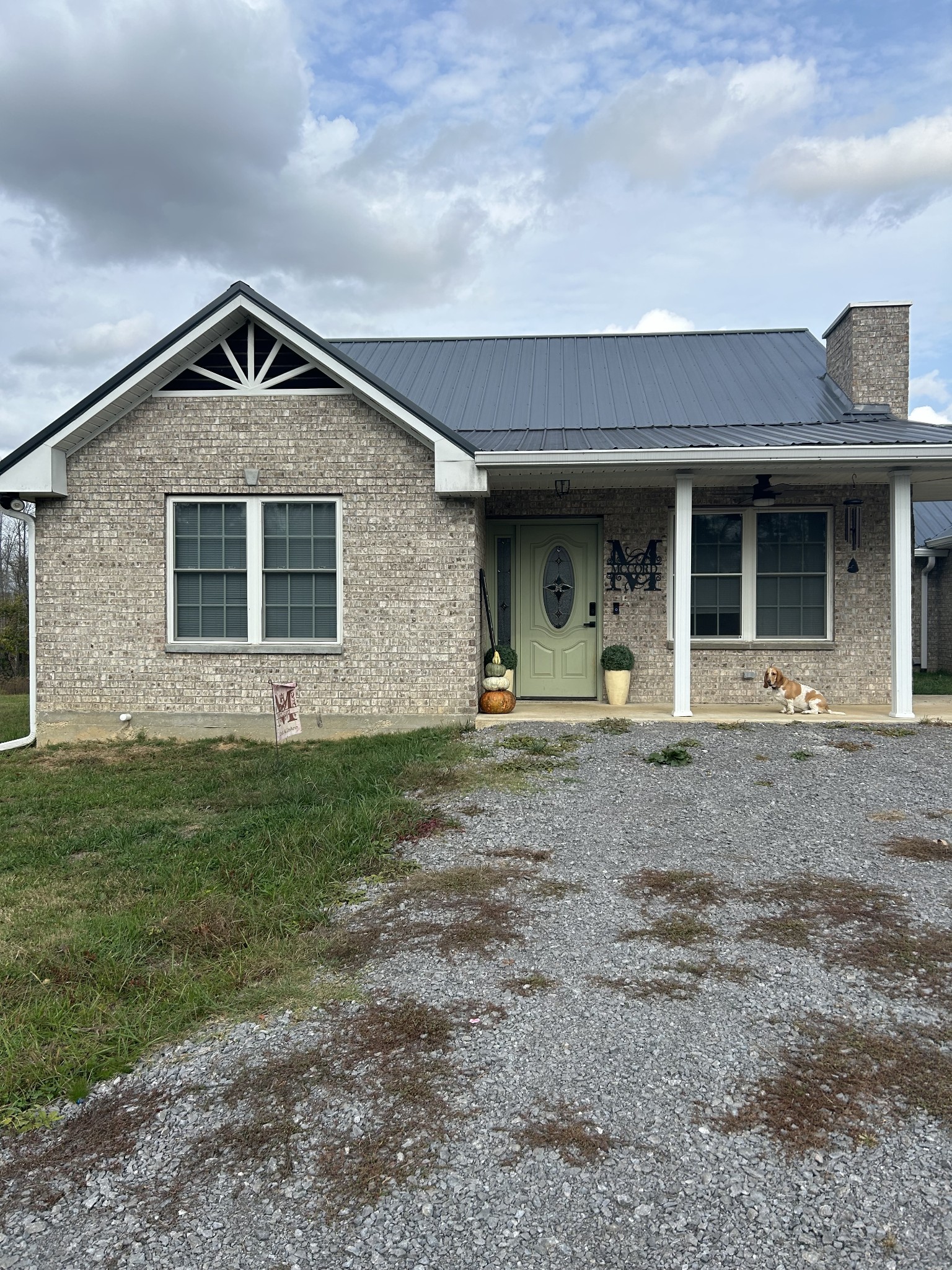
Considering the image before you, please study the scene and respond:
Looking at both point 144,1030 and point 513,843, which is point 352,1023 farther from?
point 513,843

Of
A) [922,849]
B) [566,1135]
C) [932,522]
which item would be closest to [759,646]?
[922,849]

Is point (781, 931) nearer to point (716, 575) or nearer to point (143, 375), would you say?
point (716, 575)

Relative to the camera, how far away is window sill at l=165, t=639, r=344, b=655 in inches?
391

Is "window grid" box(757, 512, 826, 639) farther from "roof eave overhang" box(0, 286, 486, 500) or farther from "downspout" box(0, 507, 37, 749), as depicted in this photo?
"downspout" box(0, 507, 37, 749)

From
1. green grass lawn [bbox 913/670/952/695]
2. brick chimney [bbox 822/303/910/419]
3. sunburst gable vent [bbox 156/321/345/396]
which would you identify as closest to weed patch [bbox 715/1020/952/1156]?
sunburst gable vent [bbox 156/321/345/396]

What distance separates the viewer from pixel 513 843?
18.5 ft

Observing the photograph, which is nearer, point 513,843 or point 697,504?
point 513,843

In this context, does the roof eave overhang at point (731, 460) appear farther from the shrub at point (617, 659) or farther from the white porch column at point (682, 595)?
the shrub at point (617, 659)

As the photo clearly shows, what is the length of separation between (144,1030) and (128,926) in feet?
3.50

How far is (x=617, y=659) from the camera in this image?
10.7 metres

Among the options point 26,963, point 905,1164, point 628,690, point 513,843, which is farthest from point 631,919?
point 628,690

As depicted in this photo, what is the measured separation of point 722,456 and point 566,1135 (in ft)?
25.1

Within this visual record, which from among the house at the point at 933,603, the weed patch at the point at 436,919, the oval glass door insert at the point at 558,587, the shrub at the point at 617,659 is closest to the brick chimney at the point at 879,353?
the oval glass door insert at the point at 558,587

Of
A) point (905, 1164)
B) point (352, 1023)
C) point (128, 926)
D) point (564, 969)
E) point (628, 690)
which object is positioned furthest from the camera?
point (628, 690)
